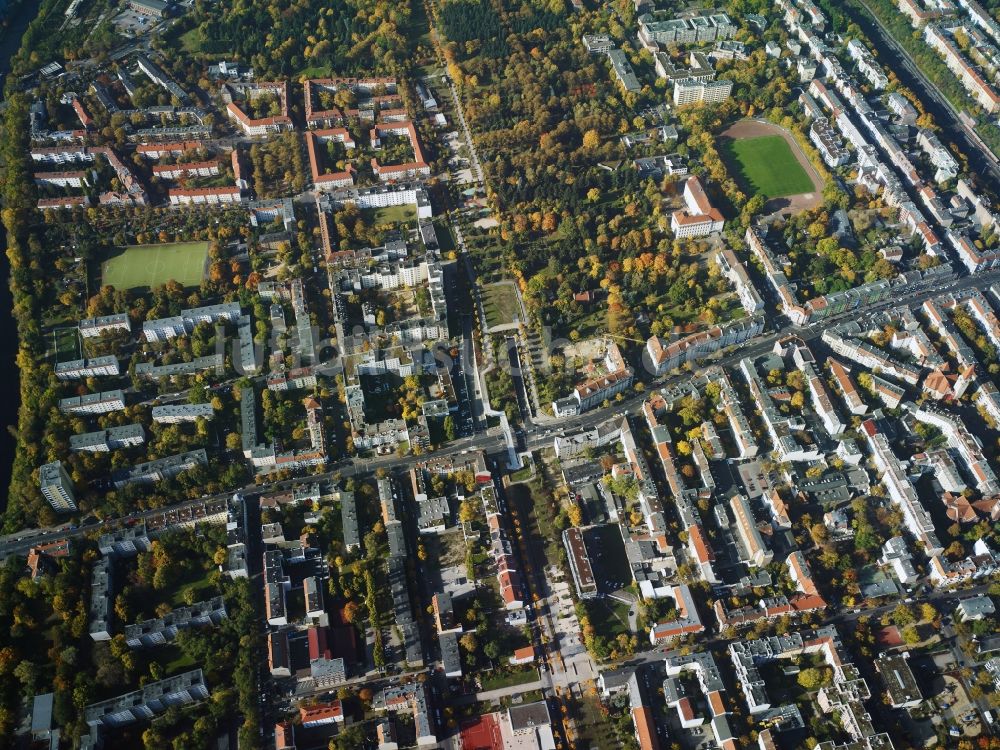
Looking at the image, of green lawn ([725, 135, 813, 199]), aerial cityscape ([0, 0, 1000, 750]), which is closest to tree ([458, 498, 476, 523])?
aerial cityscape ([0, 0, 1000, 750])

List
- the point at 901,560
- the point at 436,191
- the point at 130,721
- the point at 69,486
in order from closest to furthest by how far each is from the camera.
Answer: the point at 130,721 → the point at 901,560 → the point at 69,486 → the point at 436,191

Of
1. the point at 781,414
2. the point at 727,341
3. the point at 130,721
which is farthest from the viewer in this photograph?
the point at 727,341

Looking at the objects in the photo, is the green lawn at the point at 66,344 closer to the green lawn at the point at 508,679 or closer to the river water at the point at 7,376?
the river water at the point at 7,376

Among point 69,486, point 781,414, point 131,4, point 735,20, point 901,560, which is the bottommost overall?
point 901,560

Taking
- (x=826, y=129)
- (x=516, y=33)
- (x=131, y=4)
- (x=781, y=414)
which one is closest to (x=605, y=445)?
(x=781, y=414)

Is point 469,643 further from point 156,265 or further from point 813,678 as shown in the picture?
point 156,265

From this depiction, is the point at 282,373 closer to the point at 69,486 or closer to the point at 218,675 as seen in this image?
the point at 69,486

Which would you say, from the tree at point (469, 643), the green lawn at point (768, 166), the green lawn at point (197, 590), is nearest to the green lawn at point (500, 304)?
the tree at point (469, 643)
